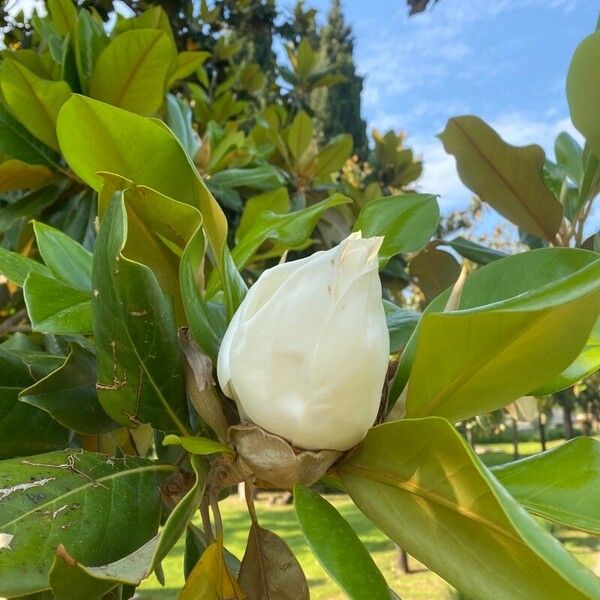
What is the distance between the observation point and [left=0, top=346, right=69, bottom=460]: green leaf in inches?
22.4

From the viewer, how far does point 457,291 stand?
50 centimetres

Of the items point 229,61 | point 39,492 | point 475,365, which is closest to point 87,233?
point 39,492

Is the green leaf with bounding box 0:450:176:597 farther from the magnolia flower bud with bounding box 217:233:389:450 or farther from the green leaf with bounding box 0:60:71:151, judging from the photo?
the green leaf with bounding box 0:60:71:151

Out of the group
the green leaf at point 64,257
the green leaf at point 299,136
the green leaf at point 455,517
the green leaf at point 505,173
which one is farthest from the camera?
the green leaf at point 299,136

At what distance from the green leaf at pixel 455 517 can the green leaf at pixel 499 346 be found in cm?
5

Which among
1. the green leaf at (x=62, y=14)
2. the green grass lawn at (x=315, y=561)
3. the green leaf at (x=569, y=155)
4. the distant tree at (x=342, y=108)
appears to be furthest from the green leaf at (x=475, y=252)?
the distant tree at (x=342, y=108)

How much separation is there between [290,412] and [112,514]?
0.14 meters

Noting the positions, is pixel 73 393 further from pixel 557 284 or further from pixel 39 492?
pixel 557 284

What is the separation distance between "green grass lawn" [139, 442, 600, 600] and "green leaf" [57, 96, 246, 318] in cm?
489

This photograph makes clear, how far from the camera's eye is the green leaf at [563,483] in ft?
1.38

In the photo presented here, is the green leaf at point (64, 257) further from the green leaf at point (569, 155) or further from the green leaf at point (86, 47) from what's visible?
the green leaf at point (569, 155)

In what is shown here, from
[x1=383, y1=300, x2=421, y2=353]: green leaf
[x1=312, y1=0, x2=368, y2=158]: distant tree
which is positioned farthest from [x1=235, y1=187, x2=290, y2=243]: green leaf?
[x1=312, y1=0, x2=368, y2=158]: distant tree

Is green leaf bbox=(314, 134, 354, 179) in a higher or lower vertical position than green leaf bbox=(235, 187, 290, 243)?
higher

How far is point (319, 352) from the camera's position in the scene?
406 millimetres
